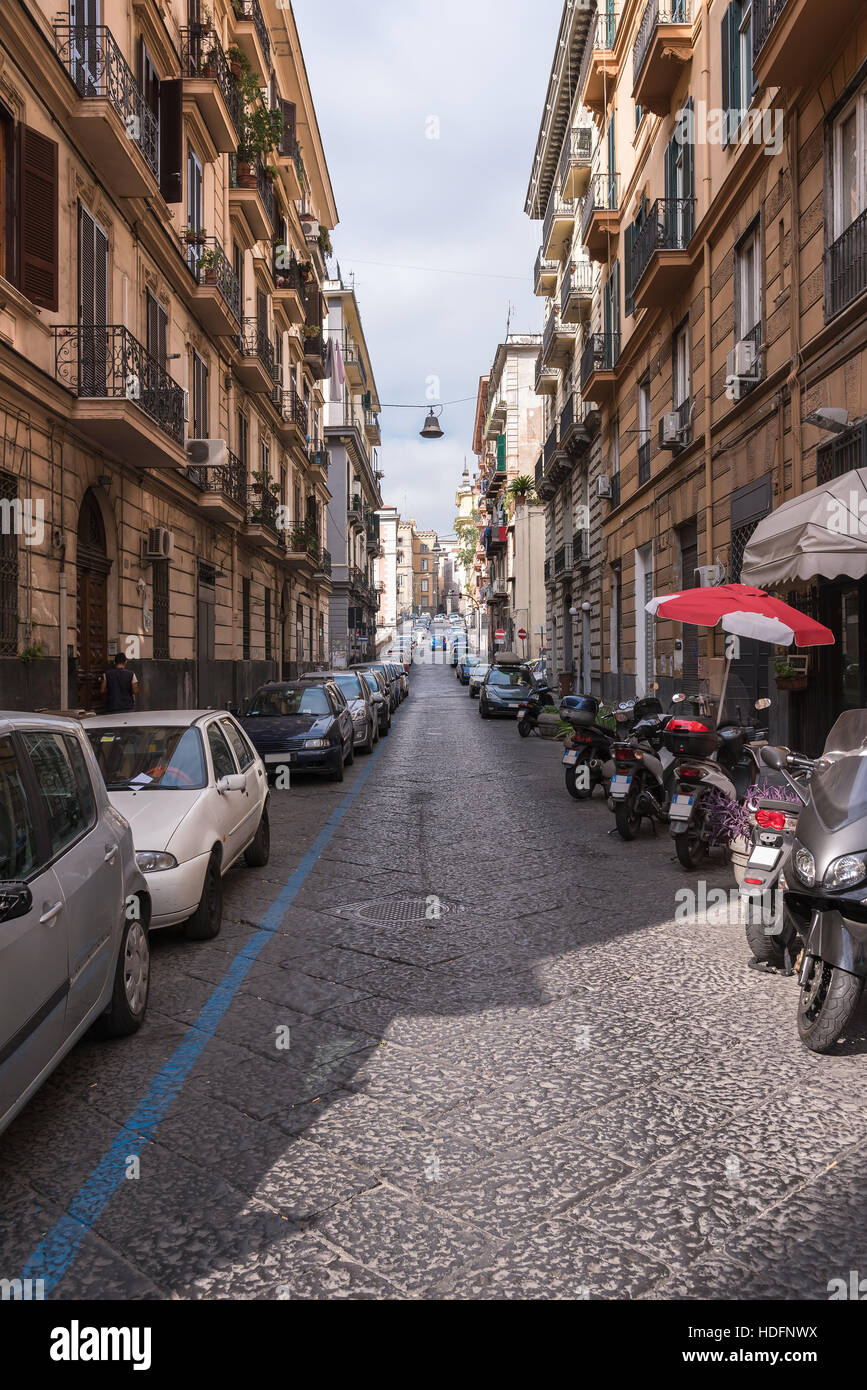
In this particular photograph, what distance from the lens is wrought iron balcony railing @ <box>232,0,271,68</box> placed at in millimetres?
23297

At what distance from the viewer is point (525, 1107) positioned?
12.2 feet

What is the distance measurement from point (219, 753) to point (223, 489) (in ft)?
51.3

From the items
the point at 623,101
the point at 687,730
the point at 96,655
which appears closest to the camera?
the point at 687,730

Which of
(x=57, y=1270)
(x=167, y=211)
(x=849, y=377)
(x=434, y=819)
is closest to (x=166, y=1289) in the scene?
(x=57, y=1270)

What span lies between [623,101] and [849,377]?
639 inches

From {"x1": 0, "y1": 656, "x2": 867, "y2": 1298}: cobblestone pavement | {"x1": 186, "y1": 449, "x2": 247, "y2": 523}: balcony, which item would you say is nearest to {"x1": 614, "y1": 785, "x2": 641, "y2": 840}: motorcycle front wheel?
→ {"x1": 0, "y1": 656, "x2": 867, "y2": 1298}: cobblestone pavement

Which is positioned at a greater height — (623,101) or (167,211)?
(623,101)

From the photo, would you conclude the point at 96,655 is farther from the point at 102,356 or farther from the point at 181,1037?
the point at 181,1037

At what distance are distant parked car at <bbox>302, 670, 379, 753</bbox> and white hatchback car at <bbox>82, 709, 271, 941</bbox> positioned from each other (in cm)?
847

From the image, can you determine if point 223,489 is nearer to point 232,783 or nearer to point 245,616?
point 245,616

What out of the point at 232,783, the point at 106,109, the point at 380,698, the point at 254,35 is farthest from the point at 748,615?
the point at 254,35

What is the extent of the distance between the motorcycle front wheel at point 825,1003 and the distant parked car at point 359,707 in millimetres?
12488

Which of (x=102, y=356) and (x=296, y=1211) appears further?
(x=102, y=356)

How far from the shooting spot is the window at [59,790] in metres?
3.73
